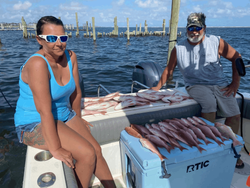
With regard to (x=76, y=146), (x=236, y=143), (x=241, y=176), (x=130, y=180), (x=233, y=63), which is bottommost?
(x=241, y=176)

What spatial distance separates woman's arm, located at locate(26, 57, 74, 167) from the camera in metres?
1.52

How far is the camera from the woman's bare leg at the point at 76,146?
5.51 ft

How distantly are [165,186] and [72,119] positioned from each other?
1224 mm

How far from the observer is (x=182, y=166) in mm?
1853

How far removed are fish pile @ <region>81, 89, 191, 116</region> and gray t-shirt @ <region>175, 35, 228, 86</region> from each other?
15.1 inches

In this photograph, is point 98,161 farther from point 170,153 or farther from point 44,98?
point 44,98

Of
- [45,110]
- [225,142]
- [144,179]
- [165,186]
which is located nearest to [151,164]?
[144,179]

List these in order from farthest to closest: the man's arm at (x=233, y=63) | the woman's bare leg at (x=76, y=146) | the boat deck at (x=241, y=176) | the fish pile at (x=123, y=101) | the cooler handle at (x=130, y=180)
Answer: the man's arm at (x=233, y=63), the fish pile at (x=123, y=101), the boat deck at (x=241, y=176), the cooler handle at (x=130, y=180), the woman's bare leg at (x=76, y=146)

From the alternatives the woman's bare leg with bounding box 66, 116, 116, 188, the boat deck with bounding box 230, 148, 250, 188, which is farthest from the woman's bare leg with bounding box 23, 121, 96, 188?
the boat deck with bounding box 230, 148, 250, 188

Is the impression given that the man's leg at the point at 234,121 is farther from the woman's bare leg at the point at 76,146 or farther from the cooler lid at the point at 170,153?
the woman's bare leg at the point at 76,146

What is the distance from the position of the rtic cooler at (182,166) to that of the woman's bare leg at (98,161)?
29 centimetres

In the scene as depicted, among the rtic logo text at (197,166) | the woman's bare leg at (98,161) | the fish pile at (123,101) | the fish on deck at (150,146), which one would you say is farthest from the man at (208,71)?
the woman's bare leg at (98,161)

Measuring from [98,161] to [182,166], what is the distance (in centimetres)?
87

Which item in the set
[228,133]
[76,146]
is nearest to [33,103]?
[76,146]
